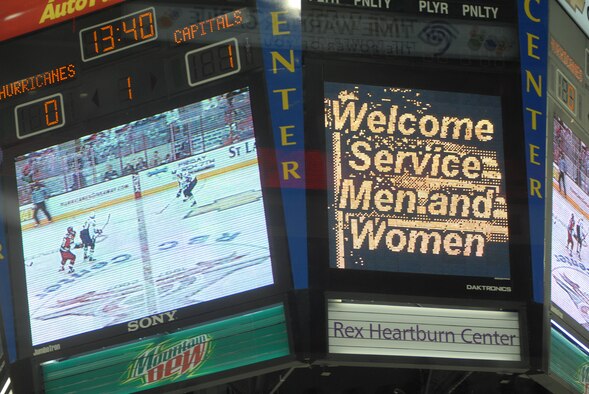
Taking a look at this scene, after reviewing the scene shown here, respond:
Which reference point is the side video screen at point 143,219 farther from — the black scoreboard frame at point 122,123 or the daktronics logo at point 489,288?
the daktronics logo at point 489,288

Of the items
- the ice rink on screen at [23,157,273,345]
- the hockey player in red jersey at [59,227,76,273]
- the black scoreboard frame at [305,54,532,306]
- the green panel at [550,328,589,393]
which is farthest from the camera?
the hockey player in red jersey at [59,227,76,273]

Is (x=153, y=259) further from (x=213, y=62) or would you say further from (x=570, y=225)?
(x=570, y=225)

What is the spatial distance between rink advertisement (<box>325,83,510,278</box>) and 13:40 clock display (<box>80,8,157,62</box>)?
4.92 ft

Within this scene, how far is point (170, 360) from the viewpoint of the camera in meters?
9.69

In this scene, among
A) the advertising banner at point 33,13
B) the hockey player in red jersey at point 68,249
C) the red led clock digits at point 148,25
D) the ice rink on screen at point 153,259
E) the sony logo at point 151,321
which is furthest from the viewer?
the advertising banner at point 33,13

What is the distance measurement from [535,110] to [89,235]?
3.38 m

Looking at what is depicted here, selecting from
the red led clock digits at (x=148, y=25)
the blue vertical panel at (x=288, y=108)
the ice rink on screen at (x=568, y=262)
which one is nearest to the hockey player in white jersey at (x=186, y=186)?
the blue vertical panel at (x=288, y=108)

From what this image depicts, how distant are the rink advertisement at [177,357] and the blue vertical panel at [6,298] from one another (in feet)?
1.20

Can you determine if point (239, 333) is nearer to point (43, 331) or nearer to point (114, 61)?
point (43, 331)

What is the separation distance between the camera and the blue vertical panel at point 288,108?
9.52 metres

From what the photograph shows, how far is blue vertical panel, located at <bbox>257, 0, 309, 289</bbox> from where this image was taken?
9.52 meters

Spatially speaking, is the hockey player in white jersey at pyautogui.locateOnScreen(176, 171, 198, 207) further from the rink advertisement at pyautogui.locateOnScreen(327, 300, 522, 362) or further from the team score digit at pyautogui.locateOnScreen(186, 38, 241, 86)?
the rink advertisement at pyautogui.locateOnScreen(327, 300, 522, 362)

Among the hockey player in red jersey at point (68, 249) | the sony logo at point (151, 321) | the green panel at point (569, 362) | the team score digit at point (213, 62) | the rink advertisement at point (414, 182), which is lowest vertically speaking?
the green panel at point (569, 362)

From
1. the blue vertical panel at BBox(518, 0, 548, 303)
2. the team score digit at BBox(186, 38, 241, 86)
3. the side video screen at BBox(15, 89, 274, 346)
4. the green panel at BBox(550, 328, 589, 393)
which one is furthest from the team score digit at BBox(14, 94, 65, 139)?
the green panel at BBox(550, 328, 589, 393)
